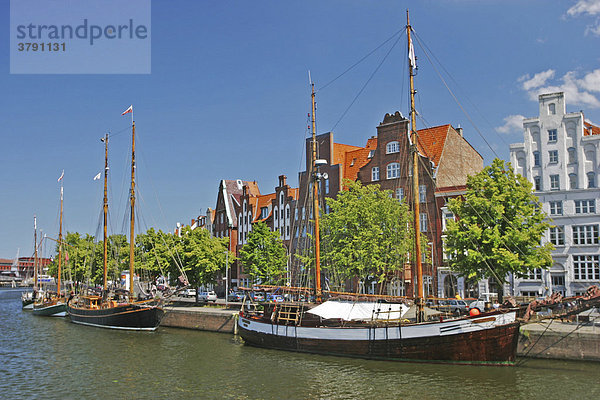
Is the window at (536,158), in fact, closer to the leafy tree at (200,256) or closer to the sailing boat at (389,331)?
the sailing boat at (389,331)

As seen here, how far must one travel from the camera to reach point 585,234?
53.3 m

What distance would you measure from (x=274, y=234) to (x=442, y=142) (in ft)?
79.1

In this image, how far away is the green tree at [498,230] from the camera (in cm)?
4241

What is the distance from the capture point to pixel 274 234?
7188cm

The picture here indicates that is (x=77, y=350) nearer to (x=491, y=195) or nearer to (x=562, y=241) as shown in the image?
(x=491, y=195)

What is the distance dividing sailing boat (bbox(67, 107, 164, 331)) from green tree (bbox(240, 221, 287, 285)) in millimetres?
14657

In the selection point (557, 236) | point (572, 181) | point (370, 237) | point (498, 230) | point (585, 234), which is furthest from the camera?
point (572, 181)

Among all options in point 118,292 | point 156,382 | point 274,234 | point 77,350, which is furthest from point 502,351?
point 118,292

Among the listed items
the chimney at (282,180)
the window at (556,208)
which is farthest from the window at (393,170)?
the chimney at (282,180)

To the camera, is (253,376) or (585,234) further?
(585,234)

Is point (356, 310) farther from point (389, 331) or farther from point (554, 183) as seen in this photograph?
point (554, 183)

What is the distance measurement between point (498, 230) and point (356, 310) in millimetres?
13705

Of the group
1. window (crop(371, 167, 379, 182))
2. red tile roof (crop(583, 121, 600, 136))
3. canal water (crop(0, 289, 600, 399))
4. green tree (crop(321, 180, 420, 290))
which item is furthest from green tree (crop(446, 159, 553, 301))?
window (crop(371, 167, 379, 182))

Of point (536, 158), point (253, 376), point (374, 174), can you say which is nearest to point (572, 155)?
point (536, 158)
